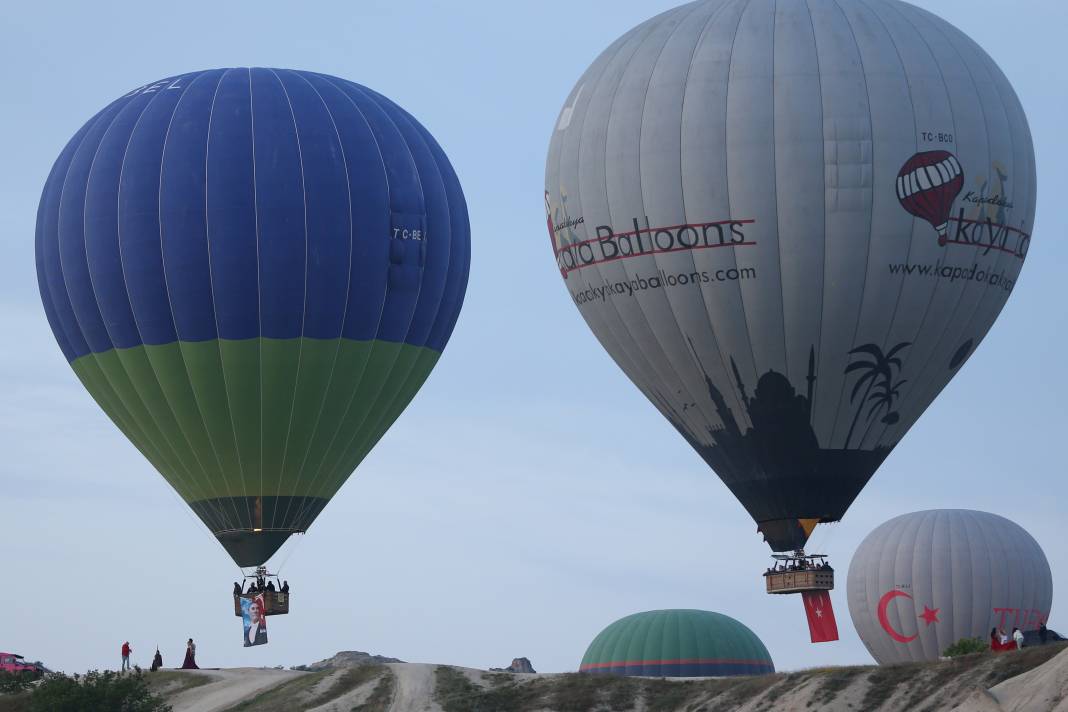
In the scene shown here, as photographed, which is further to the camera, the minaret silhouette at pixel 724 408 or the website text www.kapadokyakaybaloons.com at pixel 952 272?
the minaret silhouette at pixel 724 408

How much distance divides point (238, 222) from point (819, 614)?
15567 mm

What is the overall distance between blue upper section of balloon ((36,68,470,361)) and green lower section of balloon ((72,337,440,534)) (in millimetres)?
431

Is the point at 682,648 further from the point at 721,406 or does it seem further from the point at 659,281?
the point at 659,281

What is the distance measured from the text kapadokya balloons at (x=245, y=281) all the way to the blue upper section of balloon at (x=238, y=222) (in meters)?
0.05

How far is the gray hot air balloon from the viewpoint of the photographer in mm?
63500

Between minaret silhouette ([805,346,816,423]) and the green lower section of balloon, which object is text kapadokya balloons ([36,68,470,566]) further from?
minaret silhouette ([805,346,816,423])

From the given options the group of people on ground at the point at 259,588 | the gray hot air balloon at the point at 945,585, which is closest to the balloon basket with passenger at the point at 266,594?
the group of people on ground at the point at 259,588

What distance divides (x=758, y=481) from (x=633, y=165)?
7134 millimetres

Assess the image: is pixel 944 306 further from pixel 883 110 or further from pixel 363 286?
pixel 363 286

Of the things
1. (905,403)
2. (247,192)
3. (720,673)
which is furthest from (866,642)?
(247,192)

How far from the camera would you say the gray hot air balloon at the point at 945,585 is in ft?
208

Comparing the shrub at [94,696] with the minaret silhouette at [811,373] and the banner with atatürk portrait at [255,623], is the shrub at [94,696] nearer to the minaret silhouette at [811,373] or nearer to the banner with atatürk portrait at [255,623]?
the banner with atatürk portrait at [255,623]

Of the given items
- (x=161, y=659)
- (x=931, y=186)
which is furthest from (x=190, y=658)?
(x=931, y=186)

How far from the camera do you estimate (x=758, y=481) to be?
44.5 m
